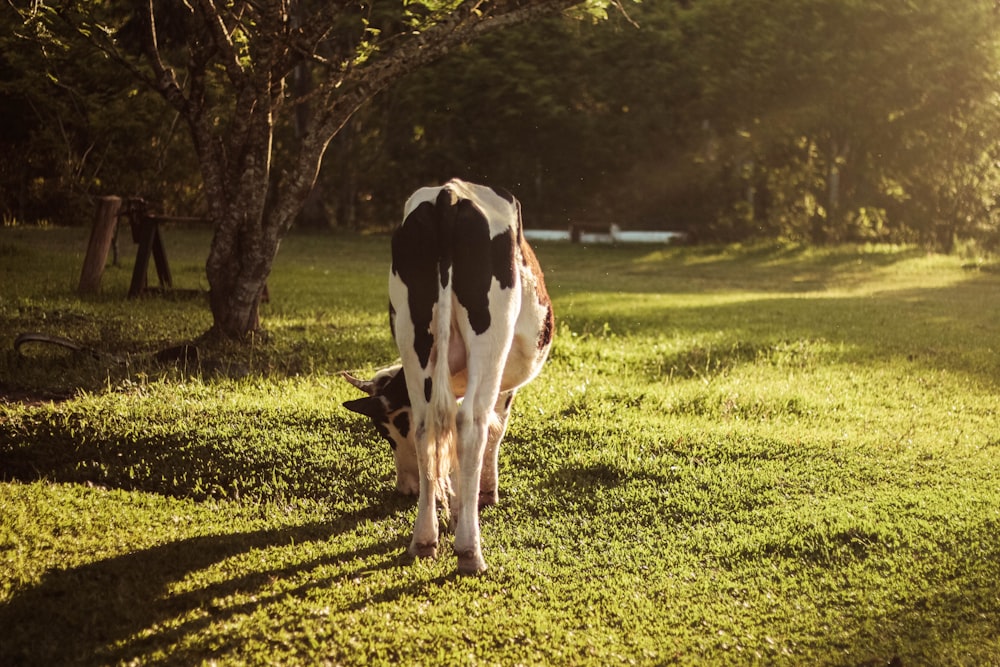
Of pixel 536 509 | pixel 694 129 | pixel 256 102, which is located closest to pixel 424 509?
pixel 536 509

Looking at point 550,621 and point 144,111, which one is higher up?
point 144,111

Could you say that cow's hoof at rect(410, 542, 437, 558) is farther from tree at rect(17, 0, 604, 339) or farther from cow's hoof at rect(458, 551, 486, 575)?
tree at rect(17, 0, 604, 339)

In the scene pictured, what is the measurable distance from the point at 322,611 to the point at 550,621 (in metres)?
1.01

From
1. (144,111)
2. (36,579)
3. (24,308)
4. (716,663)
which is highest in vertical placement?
(144,111)

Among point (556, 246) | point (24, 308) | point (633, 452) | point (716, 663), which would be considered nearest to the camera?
point (716, 663)

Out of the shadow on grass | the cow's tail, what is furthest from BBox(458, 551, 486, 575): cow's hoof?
the cow's tail

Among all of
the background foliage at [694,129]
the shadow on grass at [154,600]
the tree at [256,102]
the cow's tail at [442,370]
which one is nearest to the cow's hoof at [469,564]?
the shadow on grass at [154,600]

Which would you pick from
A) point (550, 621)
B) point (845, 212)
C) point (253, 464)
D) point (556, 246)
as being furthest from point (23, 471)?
point (845, 212)

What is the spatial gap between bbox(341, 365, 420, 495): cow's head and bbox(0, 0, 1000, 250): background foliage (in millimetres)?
19433

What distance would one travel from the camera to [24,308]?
38.3 feet

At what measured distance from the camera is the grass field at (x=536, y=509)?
14.6 ft

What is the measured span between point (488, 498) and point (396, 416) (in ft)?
2.42

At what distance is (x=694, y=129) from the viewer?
108ft

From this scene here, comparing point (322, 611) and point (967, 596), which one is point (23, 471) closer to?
point (322, 611)
